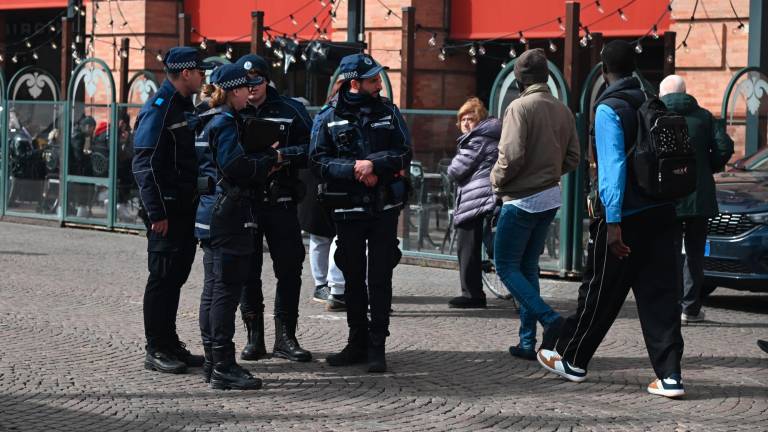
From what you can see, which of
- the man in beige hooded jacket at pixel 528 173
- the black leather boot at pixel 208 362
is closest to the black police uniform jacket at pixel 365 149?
the man in beige hooded jacket at pixel 528 173

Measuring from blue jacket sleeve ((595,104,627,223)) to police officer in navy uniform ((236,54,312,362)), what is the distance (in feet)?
6.10

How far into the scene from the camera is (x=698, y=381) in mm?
7641

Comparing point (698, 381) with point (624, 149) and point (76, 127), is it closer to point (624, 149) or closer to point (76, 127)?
point (624, 149)

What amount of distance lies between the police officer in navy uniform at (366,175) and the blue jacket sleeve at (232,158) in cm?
71

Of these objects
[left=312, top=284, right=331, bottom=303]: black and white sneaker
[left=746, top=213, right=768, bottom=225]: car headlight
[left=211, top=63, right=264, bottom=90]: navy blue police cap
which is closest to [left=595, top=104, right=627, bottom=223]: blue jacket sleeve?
[left=211, top=63, right=264, bottom=90]: navy blue police cap

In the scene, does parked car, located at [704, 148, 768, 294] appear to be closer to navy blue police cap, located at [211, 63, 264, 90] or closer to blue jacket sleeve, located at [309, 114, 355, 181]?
blue jacket sleeve, located at [309, 114, 355, 181]

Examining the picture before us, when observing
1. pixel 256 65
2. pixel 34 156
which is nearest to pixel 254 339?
pixel 256 65

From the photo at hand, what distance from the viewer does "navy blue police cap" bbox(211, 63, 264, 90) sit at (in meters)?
7.25

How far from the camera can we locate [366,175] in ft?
25.2

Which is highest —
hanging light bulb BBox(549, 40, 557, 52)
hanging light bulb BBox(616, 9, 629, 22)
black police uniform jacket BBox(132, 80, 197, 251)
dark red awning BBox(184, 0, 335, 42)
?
dark red awning BBox(184, 0, 335, 42)

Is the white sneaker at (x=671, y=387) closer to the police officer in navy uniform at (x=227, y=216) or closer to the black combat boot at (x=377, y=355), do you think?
the black combat boot at (x=377, y=355)

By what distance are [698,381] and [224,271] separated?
2.76 m

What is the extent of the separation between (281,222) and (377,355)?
97 centimetres

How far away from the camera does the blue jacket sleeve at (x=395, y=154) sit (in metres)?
7.71
